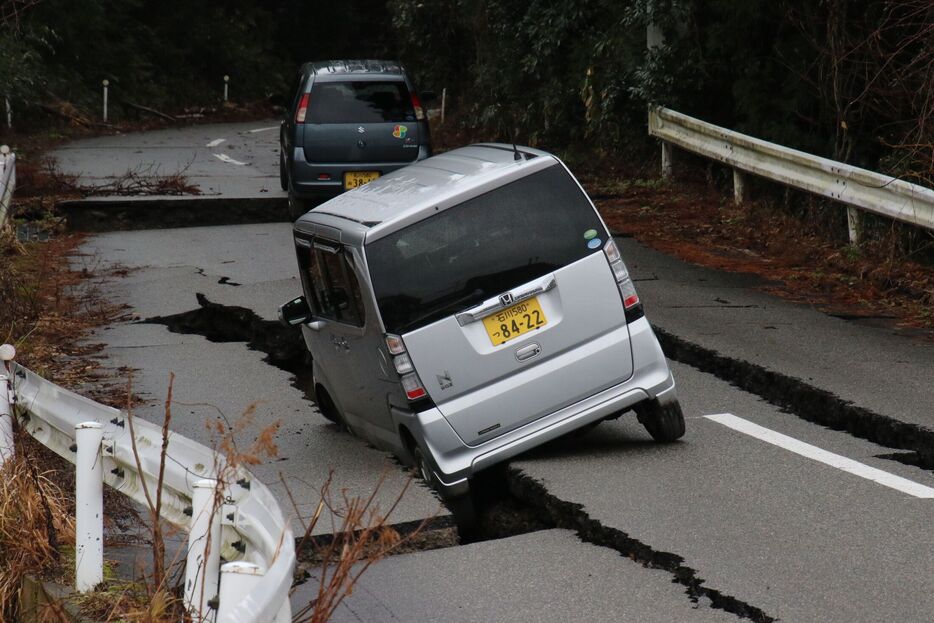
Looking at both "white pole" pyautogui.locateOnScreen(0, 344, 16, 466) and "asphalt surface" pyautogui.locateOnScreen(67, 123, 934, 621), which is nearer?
"asphalt surface" pyautogui.locateOnScreen(67, 123, 934, 621)

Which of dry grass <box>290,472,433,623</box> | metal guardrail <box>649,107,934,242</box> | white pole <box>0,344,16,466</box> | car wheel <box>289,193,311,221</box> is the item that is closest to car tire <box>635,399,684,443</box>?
dry grass <box>290,472,433,623</box>

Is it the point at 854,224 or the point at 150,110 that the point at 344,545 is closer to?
the point at 854,224

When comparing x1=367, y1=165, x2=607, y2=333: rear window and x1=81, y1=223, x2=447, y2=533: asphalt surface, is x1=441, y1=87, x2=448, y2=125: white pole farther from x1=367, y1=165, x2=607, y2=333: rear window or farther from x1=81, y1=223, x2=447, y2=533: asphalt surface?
x1=367, y1=165, x2=607, y2=333: rear window

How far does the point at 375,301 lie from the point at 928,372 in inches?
159

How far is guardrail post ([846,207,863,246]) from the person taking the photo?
39.5ft

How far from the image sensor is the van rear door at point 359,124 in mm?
15969

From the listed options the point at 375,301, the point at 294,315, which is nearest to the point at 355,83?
the point at 294,315

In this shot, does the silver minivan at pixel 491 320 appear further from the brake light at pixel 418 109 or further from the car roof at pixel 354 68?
the car roof at pixel 354 68

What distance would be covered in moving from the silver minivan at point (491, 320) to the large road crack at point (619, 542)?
0.29 m

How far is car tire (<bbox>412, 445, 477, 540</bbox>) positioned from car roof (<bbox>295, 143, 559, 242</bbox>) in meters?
1.28

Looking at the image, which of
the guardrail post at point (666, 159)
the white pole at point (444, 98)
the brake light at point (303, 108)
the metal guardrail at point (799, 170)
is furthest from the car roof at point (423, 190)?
the white pole at point (444, 98)

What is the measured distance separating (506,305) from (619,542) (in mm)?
1585

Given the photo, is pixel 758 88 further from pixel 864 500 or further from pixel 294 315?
pixel 864 500

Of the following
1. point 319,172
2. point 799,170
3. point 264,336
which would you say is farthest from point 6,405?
point 319,172
